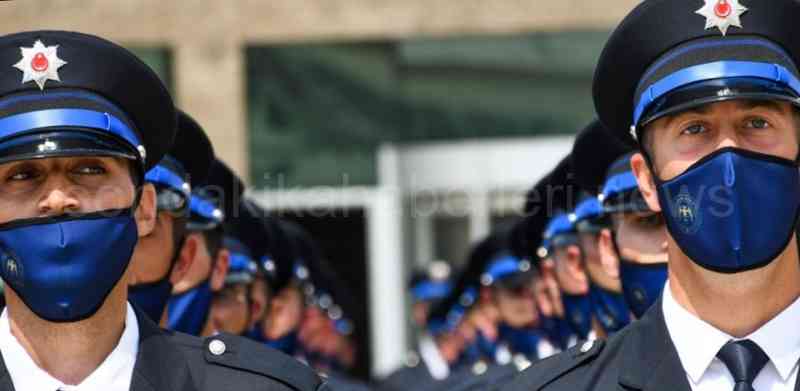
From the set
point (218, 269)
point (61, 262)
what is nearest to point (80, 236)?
point (61, 262)

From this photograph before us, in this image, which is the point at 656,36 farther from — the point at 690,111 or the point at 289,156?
the point at 289,156

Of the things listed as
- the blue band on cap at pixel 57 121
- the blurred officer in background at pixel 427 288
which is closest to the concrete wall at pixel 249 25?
the blurred officer in background at pixel 427 288

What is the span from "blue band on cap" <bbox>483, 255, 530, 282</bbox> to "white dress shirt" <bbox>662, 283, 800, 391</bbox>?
7853mm

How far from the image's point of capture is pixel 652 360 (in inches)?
190

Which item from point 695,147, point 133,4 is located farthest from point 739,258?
point 133,4

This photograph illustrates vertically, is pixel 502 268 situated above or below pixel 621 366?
below

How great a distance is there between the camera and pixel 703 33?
4.98 m

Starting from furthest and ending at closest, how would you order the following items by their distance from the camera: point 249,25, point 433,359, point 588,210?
point 249,25, point 433,359, point 588,210

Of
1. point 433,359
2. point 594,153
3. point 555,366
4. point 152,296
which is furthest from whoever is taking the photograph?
point 433,359

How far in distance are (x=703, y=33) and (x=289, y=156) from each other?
1678 centimetres

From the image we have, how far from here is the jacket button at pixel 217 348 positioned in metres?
5.06

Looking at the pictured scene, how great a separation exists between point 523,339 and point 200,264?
7.18 meters

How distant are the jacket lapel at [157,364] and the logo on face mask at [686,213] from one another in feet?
4.15

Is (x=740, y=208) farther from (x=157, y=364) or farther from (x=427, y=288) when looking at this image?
(x=427, y=288)
